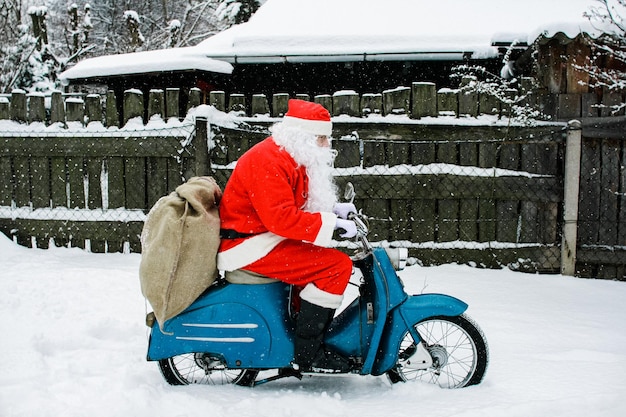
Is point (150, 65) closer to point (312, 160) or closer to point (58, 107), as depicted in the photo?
point (58, 107)

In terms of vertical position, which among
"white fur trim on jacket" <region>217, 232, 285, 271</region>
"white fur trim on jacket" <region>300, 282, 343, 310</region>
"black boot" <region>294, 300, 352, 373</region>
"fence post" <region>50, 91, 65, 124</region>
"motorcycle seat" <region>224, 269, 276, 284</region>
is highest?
"fence post" <region>50, 91, 65, 124</region>

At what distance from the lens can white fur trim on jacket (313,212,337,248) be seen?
293cm

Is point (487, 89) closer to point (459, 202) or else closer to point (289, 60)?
point (459, 202)

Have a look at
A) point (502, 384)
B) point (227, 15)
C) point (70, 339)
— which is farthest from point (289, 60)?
point (227, 15)

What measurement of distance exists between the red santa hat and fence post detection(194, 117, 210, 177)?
9.58 feet

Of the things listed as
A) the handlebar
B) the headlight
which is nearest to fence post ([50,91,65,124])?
the handlebar

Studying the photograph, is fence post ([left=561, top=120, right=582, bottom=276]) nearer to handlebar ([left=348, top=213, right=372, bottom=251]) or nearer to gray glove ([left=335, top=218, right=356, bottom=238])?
handlebar ([left=348, top=213, right=372, bottom=251])

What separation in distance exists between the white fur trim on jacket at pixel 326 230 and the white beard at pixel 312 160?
0.21 metres

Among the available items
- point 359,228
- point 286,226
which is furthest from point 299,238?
point 359,228

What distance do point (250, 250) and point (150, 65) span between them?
5933 millimetres

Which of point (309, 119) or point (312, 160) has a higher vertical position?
point (309, 119)

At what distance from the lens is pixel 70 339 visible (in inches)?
152

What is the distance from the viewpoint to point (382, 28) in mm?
8914

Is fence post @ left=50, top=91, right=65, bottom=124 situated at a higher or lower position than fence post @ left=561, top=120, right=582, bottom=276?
higher
